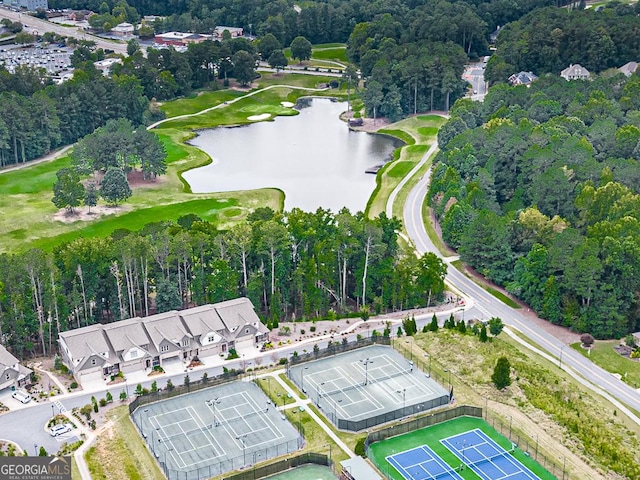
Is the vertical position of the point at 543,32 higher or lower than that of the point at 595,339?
higher

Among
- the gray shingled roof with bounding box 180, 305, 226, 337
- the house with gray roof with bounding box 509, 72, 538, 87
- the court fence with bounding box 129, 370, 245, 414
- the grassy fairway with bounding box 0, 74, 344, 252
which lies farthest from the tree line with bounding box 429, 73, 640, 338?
the court fence with bounding box 129, 370, 245, 414

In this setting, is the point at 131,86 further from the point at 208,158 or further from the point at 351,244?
the point at 351,244

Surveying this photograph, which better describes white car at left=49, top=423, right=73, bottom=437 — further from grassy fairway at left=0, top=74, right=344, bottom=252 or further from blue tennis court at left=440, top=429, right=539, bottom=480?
grassy fairway at left=0, top=74, right=344, bottom=252

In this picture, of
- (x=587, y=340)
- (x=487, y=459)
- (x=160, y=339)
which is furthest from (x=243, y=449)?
(x=587, y=340)

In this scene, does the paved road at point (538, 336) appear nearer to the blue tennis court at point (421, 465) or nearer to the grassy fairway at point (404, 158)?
the grassy fairway at point (404, 158)

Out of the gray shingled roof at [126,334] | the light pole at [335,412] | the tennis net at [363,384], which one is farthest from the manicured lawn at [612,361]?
the gray shingled roof at [126,334]

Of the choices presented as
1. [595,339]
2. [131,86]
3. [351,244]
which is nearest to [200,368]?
[351,244]
